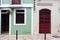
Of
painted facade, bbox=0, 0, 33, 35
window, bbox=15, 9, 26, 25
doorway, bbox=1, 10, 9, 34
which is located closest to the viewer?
painted facade, bbox=0, 0, 33, 35

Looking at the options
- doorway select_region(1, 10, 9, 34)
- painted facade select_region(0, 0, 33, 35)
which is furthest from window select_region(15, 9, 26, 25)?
→ doorway select_region(1, 10, 9, 34)

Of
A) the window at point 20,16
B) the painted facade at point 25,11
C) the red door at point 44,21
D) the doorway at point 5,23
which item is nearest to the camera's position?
the painted facade at point 25,11

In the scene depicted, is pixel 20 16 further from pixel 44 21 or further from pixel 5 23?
pixel 44 21

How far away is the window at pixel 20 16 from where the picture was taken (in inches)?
840

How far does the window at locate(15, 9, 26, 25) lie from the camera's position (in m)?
21.3

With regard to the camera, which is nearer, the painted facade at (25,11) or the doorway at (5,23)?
the painted facade at (25,11)

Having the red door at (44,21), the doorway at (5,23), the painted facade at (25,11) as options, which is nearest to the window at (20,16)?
the painted facade at (25,11)

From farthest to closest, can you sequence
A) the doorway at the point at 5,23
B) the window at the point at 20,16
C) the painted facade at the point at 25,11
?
the doorway at the point at 5,23, the window at the point at 20,16, the painted facade at the point at 25,11

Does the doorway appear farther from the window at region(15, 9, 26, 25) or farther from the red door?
the red door

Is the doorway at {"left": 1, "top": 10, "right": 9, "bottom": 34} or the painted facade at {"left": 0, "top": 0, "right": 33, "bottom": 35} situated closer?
the painted facade at {"left": 0, "top": 0, "right": 33, "bottom": 35}

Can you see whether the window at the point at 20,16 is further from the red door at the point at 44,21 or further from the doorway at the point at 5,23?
the red door at the point at 44,21

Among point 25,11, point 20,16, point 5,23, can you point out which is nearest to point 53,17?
point 25,11

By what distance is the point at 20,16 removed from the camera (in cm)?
2139

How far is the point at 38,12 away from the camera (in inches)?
840
